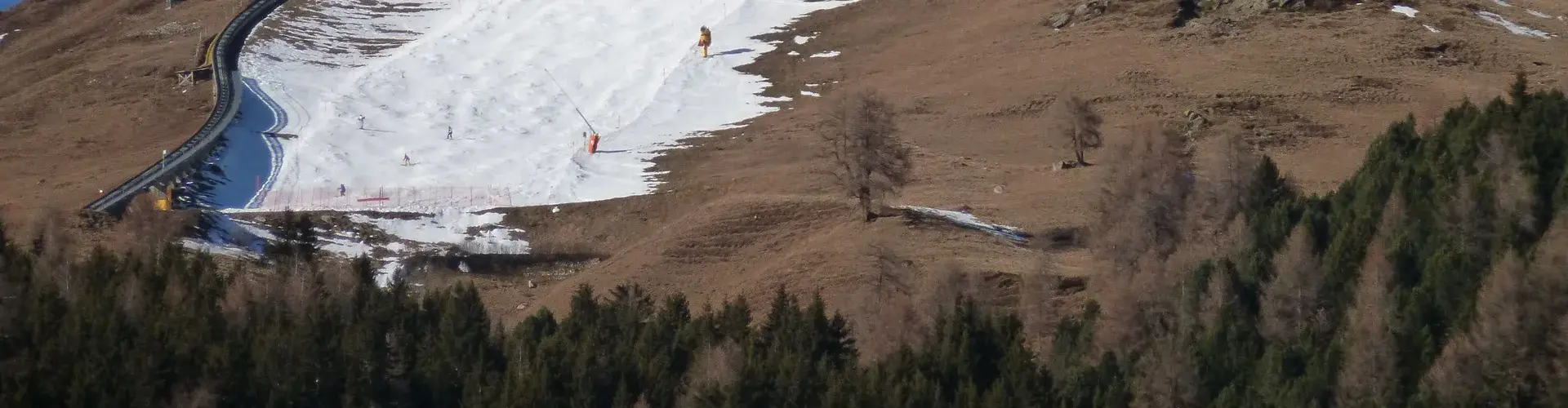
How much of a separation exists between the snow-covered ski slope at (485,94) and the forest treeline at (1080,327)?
1758cm

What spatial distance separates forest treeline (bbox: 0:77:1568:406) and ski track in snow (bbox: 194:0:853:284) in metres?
11.3

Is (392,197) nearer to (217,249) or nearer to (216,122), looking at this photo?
(216,122)

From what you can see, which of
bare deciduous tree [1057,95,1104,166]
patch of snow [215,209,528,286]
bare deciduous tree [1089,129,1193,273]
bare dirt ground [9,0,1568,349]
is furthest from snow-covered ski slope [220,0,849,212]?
bare deciduous tree [1089,129,1193,273]

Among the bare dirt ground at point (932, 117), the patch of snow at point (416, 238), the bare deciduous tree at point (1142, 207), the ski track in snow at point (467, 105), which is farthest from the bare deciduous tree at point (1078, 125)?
the patch of snow at point (416, 238)

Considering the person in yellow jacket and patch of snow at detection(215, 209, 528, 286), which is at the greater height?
the person in yellow jacket

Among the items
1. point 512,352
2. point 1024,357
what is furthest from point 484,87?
point 1024,357

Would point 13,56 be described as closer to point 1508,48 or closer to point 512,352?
point 512,352

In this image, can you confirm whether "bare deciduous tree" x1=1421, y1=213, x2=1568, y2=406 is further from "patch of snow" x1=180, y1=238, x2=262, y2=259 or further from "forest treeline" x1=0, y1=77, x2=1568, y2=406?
"patch of snow" x1=180, y1=238, x2=262, y2=259

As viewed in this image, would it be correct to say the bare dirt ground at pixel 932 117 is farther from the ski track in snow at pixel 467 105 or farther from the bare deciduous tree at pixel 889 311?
the ski track in snow at pixel 467 105

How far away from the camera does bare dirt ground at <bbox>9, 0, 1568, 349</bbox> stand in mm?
51938

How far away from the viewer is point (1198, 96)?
68.4 m

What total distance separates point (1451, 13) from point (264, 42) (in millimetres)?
55886

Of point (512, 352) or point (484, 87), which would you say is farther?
point (484, 87)

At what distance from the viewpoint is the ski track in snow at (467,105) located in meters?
62.9
